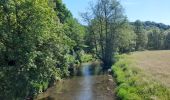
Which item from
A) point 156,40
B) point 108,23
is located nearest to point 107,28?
point 108,23

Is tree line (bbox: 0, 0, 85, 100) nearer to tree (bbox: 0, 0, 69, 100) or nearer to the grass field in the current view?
tree (bbox: 0, 0, 69, 100)

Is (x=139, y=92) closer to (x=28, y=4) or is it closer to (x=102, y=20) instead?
(x=28, y=4)

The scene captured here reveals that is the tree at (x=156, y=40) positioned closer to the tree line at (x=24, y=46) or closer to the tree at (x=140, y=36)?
the tree at (x=140, y=36)

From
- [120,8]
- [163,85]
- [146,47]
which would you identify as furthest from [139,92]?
[146,47]

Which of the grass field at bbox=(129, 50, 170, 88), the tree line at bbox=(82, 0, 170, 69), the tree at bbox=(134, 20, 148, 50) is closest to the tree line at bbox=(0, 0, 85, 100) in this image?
the grass field at bbox=(129, 50, 170, 88)

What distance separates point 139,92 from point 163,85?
198cm

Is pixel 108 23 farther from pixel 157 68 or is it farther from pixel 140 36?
pixel 140 36

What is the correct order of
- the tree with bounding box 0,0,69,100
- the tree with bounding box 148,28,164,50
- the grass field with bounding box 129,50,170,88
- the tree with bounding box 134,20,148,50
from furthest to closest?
the tree with bounding box 148,28,164,50
the tree with bounding box 134,20,148,50
the grass field with bounding box 129,50,170,88
the tree with bounding box 0,0,69,100

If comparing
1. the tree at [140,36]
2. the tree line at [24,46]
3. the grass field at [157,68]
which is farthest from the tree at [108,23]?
the tree at [140,36]

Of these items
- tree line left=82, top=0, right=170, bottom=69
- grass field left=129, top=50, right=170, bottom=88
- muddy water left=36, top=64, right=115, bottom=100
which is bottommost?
muddy water left=36, top=64, right=115, bottom=100

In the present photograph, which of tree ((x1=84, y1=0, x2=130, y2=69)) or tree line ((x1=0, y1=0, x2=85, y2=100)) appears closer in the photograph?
tree line ((x1=0, y1=0, x2=85, y2=100))

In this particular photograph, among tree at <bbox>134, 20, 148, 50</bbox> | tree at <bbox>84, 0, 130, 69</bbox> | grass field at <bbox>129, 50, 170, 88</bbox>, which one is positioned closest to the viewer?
grass field at <bbox>129, 50, 170, 88</bbox>

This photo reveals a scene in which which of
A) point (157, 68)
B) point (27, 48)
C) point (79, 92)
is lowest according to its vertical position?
point (79, 92)

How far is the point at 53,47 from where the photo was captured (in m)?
31.5
